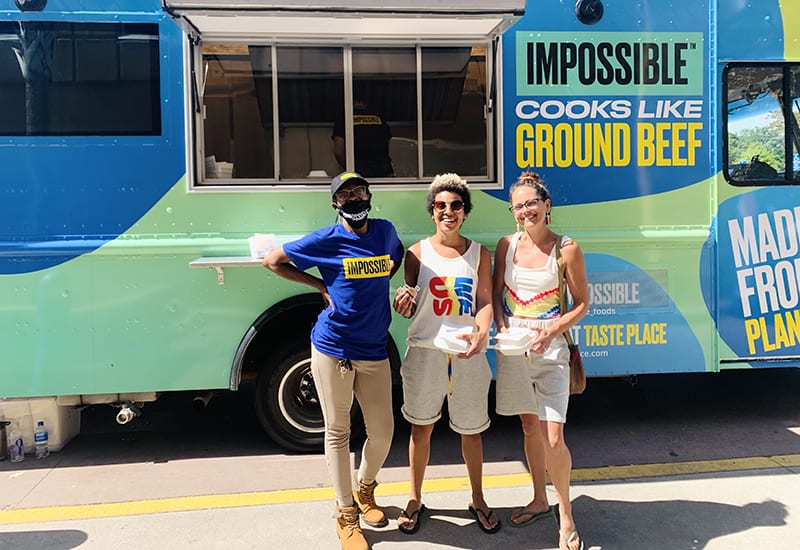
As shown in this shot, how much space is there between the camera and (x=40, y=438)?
4.39 metres

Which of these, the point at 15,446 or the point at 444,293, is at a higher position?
the point at 444,293

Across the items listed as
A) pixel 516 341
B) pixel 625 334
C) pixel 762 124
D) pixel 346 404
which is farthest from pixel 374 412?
pixel 762 124

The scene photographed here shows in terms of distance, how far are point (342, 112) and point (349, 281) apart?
1.66 m

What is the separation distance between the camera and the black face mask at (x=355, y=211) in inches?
123

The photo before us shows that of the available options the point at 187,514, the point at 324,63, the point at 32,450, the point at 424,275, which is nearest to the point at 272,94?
the point at 324,63

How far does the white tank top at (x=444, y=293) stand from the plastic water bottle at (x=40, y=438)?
2867 mm

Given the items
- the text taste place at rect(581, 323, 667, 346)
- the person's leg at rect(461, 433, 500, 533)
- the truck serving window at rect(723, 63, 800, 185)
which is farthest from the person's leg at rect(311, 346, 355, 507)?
the truck serving window at rect(723, 63, 800, 185)

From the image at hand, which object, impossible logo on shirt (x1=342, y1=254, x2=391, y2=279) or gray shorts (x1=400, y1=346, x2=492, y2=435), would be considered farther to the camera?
gray shorts (x1=400, y1=346, x2=492, y2=435)

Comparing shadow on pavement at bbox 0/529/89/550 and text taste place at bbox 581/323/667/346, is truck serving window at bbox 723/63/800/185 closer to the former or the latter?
text taste place at bbox 581/323/667/346

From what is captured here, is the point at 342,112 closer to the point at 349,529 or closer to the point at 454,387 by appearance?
the point at 454,387

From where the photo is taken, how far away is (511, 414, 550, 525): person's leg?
338cm

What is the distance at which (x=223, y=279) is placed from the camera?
4160 millimetres

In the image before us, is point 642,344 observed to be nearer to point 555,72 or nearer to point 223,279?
point 555,72

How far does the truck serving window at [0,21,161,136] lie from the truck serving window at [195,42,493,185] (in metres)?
0.39
